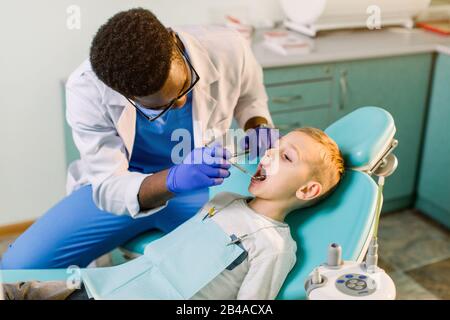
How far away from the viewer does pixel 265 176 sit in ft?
3.67

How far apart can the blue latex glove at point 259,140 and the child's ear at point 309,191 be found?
0.36ft

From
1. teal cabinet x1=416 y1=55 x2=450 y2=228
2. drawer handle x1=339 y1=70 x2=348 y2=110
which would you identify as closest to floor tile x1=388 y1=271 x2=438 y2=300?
teal cabinet x1=416 y1=55 x2=450 y2=228

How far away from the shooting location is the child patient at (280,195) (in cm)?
102

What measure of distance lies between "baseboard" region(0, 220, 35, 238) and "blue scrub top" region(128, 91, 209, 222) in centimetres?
24

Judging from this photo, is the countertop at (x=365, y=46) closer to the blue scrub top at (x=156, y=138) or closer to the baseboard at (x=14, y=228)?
the blue scrub top at (x=156, y=138)

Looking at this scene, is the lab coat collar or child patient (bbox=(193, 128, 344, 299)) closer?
child patient (bbox=(193, 128, 344, 299))

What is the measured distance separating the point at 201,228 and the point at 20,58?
1.65 feet

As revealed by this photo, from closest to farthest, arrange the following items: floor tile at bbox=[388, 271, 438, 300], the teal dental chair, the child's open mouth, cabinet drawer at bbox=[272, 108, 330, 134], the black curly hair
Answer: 1. the black curly hair
2. the teal dental chair
3. the child's open mouth
4. cabinet drawer at bbox=[272, 108, 330, 134]
5. floor tile at bbox=[388, 271, 438, 300]

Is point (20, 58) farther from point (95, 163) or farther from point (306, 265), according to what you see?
point (306, 265)

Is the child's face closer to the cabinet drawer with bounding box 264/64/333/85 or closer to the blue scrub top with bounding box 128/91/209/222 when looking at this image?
the blue scrub top with bounding box 128/91/209/222

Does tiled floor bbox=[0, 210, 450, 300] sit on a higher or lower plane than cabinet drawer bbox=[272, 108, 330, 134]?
lower

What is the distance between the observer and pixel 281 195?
1.11 metres

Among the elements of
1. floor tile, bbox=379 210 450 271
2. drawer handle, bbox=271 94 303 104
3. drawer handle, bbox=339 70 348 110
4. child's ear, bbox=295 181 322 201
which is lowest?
floor tile, bbox=379 210 450 271

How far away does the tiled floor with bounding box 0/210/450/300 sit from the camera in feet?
5.27
